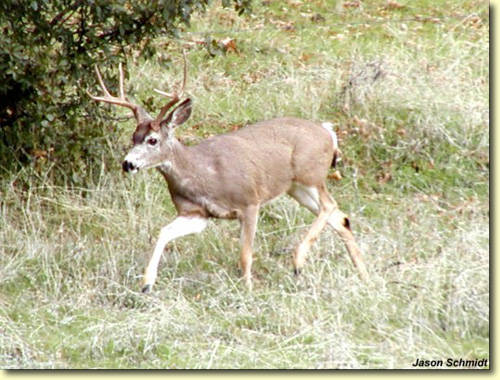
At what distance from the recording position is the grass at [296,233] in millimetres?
8156

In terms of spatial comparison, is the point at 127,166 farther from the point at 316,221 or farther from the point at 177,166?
the point at 316,221

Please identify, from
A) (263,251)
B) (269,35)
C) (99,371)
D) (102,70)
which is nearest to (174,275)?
(263,251)

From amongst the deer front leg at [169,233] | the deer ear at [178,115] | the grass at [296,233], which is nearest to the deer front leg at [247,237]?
the grass at [296,233]

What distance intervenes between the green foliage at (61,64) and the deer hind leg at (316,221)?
159 cm

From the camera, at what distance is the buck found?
941cm

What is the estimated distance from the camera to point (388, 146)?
466 inches

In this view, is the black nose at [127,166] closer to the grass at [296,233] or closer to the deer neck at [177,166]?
the deer neck at [177,166]

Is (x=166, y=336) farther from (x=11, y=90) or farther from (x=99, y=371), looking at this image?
(x=11, y=90)

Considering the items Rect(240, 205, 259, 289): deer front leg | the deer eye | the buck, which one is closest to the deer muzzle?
the buck

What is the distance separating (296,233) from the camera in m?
10.4

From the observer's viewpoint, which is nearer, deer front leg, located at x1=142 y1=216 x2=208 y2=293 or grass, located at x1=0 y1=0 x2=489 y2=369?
grass, located at x1=0 y1=0 x2=489 y2=369

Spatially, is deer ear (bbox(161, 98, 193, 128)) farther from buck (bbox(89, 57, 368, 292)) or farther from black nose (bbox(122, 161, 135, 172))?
black nose (bbox(122, 161, 135, 172))

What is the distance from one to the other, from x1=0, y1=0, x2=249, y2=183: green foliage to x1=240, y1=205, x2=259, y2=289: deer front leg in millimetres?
1660

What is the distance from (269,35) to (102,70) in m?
3.79
